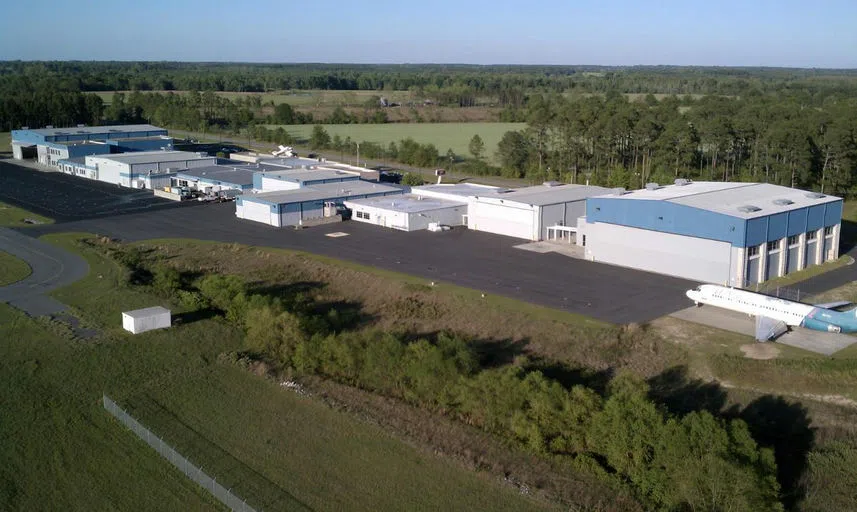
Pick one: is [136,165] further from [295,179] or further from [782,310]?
[782,310]

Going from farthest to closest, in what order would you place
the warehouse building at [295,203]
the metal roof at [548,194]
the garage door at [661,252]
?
the warehouse building at [295,203] → the metal roof at [548,194] → the garage door at [661,252]

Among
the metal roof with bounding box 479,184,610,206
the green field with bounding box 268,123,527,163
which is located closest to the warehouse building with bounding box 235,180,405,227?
the metal roof with bounding box 479,184,610,206

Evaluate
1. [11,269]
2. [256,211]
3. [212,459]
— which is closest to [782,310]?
[212,459]

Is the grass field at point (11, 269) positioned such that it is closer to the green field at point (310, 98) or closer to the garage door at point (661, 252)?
the garage door at point (661, 252)

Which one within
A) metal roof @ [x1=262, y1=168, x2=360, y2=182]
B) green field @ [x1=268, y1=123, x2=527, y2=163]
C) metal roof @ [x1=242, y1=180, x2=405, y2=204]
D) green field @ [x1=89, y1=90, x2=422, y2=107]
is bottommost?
metal roof @ [x1=242, y1=180, x2=405, y2=204]

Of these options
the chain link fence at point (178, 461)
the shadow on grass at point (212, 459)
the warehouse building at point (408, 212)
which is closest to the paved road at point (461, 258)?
the warehouse building at point (408, 212)

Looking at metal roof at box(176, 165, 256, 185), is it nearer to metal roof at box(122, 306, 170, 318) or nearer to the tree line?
the tree line
